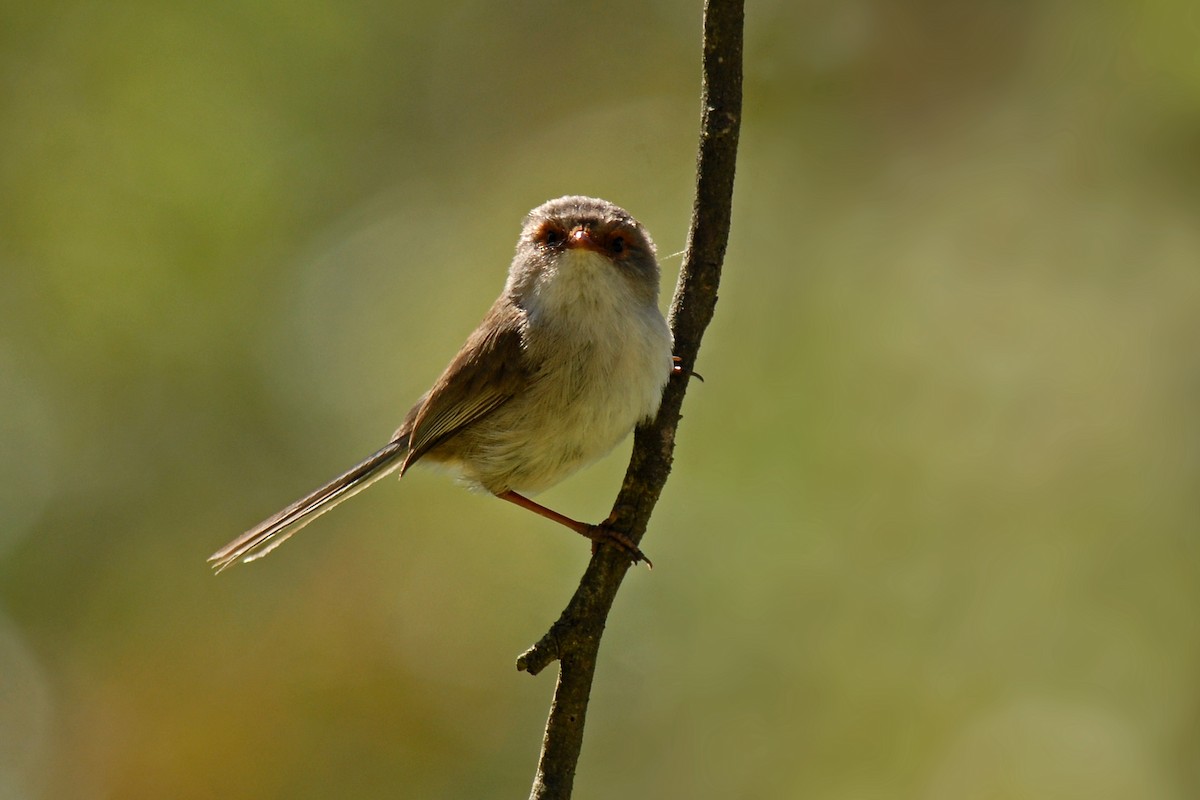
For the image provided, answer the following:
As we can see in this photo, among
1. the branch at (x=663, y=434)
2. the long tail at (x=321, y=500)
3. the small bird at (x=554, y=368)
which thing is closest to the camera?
the branch at (x=663, y=434)

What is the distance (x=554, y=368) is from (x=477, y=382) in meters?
0.37

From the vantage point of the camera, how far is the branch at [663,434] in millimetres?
3109

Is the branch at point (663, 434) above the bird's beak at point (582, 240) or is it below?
below

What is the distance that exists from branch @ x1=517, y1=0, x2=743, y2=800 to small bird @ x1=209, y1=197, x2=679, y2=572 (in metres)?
0.18

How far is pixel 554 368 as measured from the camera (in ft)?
13.8

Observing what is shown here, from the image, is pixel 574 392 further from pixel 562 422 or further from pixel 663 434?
pixel 663 434

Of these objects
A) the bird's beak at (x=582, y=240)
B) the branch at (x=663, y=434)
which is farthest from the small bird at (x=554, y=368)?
the branch at (x=663, y=434)

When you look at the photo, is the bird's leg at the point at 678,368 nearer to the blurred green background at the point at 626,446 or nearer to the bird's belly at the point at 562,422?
the bird's belly at the point at 562,422

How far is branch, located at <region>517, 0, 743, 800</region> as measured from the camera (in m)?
3.11

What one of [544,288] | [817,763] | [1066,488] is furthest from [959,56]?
[817,763]

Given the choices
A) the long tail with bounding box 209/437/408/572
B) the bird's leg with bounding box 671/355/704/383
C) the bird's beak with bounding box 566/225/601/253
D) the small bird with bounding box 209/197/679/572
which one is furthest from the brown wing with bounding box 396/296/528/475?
the bird's leg with bounding box 671/355/704/383

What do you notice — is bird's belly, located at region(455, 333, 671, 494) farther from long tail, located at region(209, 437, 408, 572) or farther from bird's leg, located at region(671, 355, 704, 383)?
long tail, located at region(209, 437, 408, 572)

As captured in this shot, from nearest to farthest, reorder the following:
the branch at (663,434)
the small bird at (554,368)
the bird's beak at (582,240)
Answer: the branch at (663,434)
the small bird at (554,368)
the bird's beak at (582,240)

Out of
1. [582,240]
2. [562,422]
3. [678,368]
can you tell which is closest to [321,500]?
[562,422]
